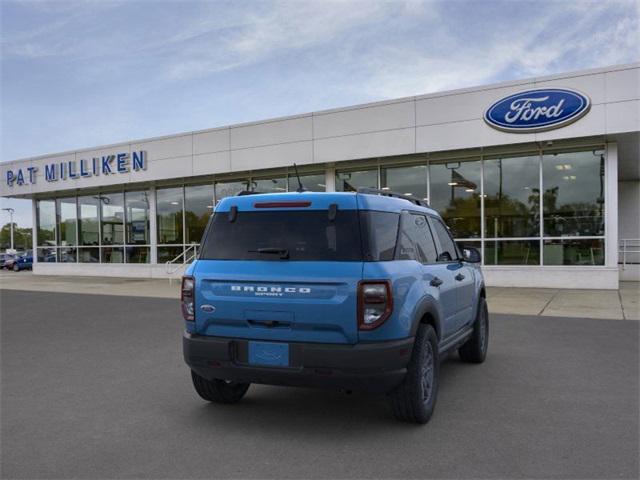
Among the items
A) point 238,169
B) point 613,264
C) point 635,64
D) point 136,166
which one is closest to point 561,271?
point 613,264

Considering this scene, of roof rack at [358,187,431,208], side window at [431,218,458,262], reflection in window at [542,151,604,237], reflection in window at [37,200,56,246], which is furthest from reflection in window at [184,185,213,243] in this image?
roof rack at [358,187,431,208]

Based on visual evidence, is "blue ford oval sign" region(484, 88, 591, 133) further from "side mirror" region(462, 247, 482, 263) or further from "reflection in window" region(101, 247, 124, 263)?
"reflection in window" region(101, 247, 124, 263)

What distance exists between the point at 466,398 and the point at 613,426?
1.28m

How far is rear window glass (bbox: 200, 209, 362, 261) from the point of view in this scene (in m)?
4.25

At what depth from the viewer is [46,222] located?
95.7 feet

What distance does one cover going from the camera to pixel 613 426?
4473 mm

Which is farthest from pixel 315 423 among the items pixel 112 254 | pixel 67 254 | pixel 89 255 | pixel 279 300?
pixel 67 254

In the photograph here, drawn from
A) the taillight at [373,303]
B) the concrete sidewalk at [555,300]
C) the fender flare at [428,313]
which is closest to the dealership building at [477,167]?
the concrete sidewalk at [555,300]

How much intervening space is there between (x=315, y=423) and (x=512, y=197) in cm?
1373

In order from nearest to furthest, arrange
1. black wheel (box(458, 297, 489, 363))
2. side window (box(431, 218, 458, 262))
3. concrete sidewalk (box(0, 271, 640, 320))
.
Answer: side window (box(431, 218, 458, 262)) < black wheel (box(458, 297, 489, 363)) < concrete sidewalk (box(0, 271, 640, 320))

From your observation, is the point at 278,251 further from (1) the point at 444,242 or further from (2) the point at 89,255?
(2) the point at 89,255

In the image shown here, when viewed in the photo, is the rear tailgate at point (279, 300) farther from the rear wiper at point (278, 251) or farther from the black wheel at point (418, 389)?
the black wheel at point (418, 389)

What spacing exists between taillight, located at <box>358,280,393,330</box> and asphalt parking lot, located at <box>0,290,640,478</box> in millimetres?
914

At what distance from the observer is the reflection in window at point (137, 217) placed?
2468cm
